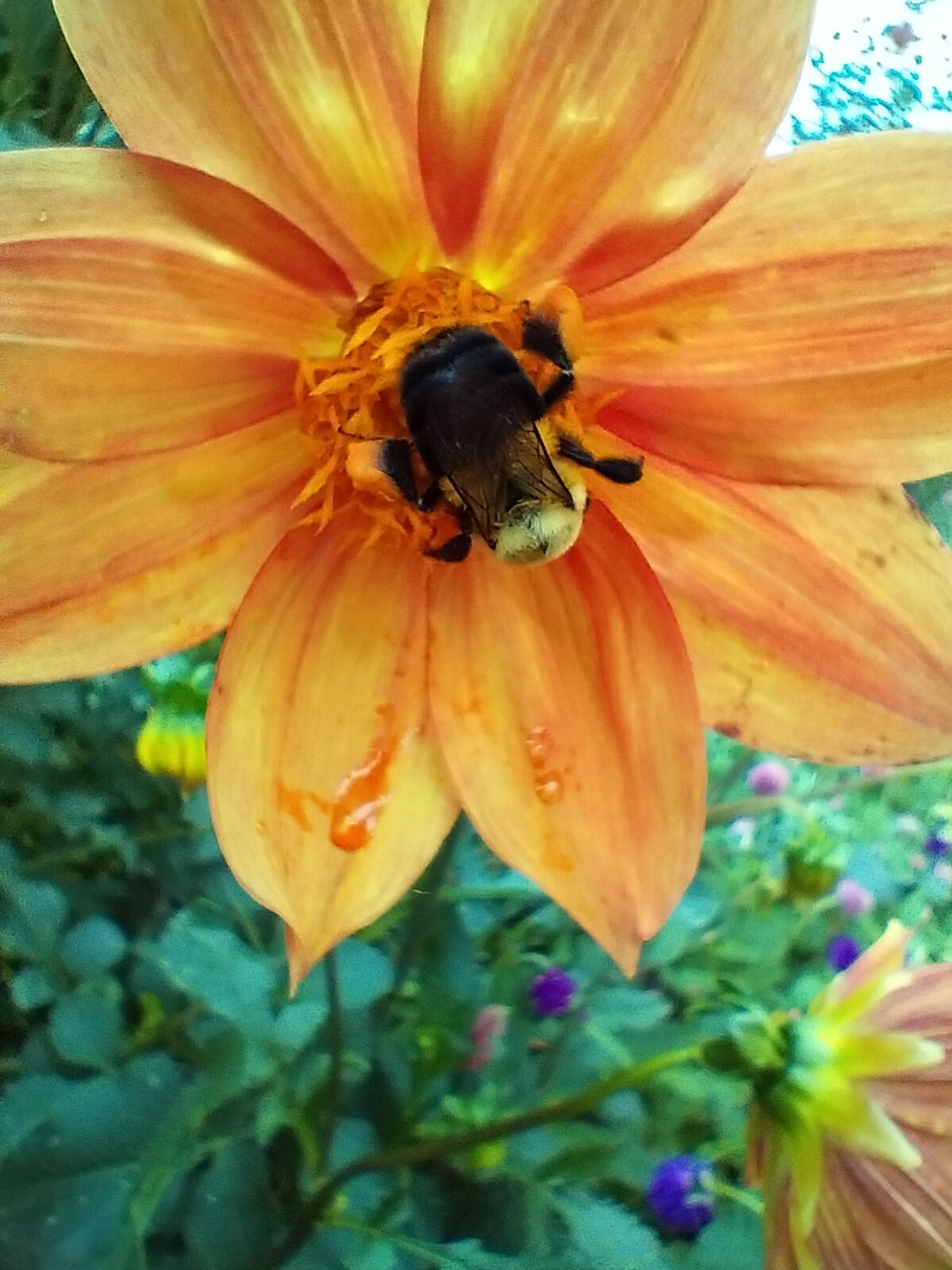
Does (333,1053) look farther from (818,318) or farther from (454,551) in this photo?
(818,318)

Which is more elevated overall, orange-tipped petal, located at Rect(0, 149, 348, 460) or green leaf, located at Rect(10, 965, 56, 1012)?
orange-tipped petal, located at Rect(0, 149, 348, 460)

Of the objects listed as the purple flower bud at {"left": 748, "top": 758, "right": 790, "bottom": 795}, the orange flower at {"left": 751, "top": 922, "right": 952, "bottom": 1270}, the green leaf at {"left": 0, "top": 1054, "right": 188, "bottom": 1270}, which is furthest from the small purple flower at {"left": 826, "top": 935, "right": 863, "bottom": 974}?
the green leaf at {"left": 0, "top": 1054, "right": 188, "bottom": 1270}

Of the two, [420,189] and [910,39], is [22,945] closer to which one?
[420,189]

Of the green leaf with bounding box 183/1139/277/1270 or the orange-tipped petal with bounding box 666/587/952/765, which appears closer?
the orange-tipped petal with bounding box 666/587/952/765

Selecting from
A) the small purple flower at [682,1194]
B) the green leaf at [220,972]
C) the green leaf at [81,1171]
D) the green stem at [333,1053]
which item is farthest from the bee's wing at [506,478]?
the small purple flower at [682,1194]

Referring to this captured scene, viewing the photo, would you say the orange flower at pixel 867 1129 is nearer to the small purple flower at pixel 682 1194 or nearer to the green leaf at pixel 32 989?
the small purple flower at pixel 682 1194

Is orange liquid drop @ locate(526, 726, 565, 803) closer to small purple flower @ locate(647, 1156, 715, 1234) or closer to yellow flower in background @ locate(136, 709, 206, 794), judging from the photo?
yellow flower in background @ locate(136, 709, 206, 794)
